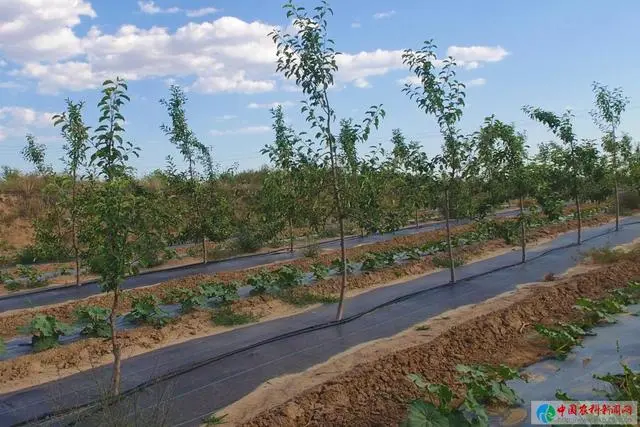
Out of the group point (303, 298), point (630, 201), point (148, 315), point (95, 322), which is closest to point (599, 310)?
point (303, 298)

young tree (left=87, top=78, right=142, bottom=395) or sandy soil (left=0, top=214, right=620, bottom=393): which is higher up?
young tree (left=87, top=78, right=142, bottom=395)

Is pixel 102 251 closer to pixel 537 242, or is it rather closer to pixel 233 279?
pixel 233 279

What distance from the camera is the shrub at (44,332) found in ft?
→ 27.8

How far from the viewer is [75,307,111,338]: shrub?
356 inches

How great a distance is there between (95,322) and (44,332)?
0.87 metres

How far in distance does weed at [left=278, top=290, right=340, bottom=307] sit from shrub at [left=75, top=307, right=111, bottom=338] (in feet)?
11.1

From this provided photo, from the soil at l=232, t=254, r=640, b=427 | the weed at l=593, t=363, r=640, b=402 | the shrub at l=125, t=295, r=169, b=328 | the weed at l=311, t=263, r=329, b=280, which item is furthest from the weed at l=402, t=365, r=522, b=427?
the weed at l=311, t=263, r=329, b=280

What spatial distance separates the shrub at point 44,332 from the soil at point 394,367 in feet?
13.3

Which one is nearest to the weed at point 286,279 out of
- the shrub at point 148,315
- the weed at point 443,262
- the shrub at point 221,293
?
the shrub at point 221,293

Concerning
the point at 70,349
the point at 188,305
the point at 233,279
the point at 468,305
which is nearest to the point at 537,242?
the point at 468,305

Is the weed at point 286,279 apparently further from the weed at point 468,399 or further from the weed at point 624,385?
the weed at point 624,385

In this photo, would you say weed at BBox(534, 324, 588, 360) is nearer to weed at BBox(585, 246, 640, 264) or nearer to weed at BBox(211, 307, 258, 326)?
weed at BBox(211, 307, 258, 326)

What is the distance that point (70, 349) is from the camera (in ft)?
26.8

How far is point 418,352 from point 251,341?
2.94 m
